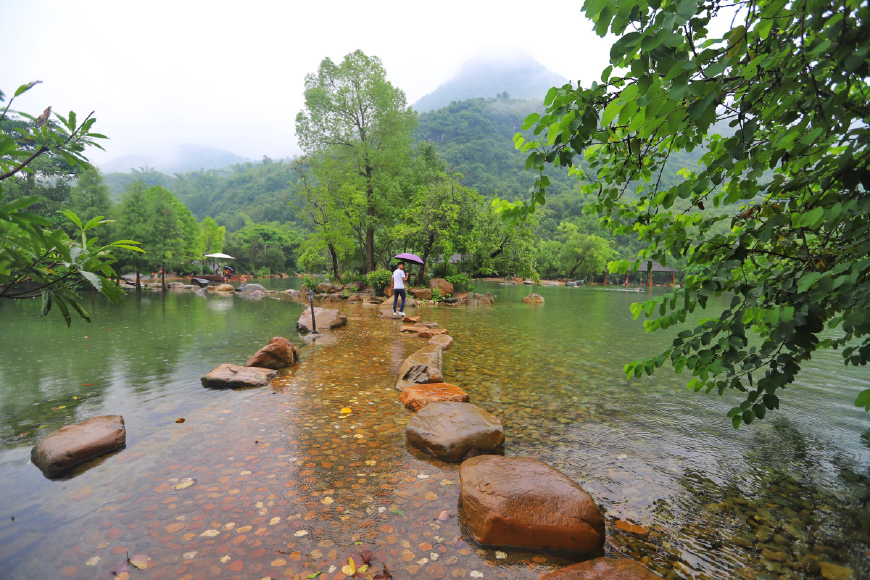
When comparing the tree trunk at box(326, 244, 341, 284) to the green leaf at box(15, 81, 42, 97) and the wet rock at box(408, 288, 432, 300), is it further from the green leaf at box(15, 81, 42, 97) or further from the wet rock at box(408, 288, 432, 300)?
the green leaf at box(15, 81, 42, 97)

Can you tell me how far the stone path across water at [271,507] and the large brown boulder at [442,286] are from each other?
1826 cm

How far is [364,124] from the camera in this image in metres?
26.3

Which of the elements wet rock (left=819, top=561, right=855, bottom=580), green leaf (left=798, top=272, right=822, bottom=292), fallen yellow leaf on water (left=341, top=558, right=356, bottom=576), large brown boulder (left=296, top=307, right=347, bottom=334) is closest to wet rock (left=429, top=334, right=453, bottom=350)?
large brown boulder (left=296, top=307, right=347, bottom=334)

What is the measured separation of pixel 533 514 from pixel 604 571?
63cm

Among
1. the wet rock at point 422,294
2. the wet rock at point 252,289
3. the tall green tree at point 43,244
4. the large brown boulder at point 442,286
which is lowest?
the wet rock at point 252,289

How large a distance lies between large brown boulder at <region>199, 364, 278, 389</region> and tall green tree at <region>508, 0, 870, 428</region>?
19.4ft

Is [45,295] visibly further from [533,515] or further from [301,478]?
[533,515]

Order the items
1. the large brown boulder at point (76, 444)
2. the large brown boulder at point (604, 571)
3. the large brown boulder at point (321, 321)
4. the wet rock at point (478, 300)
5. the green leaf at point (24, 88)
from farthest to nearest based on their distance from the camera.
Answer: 1. the wet rock at point (478, 300)
2. the large brown boulder at point (321, 321)
3. the large brown boulder at point (76, 444)
4. the large brown boulder at point (604, 571)
5. the green leaf at point (24, 88)

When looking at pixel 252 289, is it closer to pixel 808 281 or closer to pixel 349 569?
pixel 349 569

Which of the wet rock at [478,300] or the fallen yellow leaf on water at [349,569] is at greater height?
the wet rock at [478,300]

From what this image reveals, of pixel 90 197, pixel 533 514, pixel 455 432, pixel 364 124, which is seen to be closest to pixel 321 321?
pixel 455 432

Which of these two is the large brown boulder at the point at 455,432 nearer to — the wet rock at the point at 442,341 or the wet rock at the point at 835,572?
the wet rock at the point at 835,572

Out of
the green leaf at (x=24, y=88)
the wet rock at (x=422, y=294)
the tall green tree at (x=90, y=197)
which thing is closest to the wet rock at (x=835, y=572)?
the green leaf at (x=24, y=88)

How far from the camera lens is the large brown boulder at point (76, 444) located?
4004 mm
